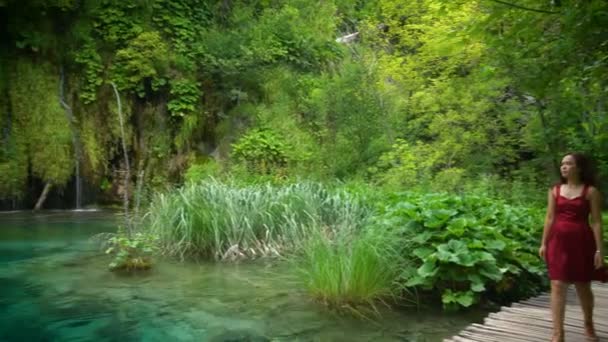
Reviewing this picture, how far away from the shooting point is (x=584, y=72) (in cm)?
362

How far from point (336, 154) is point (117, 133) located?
669 centimetres

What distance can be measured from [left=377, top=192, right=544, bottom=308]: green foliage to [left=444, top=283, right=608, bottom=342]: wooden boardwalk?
0.49 m

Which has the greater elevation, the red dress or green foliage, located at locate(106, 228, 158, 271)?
the red dress

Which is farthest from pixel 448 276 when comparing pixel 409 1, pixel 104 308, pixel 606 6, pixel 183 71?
pixel 183 71

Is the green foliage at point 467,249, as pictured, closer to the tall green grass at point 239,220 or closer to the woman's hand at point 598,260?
the woman's hand at point 598,260

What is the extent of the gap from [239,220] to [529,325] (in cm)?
438

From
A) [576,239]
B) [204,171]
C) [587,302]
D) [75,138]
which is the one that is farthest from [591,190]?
[75,138]

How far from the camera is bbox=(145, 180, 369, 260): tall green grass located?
740 cm

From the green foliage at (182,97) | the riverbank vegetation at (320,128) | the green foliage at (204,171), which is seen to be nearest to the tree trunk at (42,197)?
the riverbank vegetation at (320,128)

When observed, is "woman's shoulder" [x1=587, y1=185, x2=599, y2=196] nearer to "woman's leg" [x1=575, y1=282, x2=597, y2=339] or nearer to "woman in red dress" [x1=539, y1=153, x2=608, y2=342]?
"woman in red dress" [x1=539, y1=153, x2=608, y2=342]

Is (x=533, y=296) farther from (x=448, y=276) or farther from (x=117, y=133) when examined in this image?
(x=117, y=133)

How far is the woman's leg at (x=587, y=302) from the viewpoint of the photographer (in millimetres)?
3445

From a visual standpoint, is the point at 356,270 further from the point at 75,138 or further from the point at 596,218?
the point at 75,138

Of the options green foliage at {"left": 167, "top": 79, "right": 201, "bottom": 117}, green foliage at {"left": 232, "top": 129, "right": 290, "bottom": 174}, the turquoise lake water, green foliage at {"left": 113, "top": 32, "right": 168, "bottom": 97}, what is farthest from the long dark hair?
green foliage at {"left": 113, "top": 32, "right": 168, "bottom": 97}
